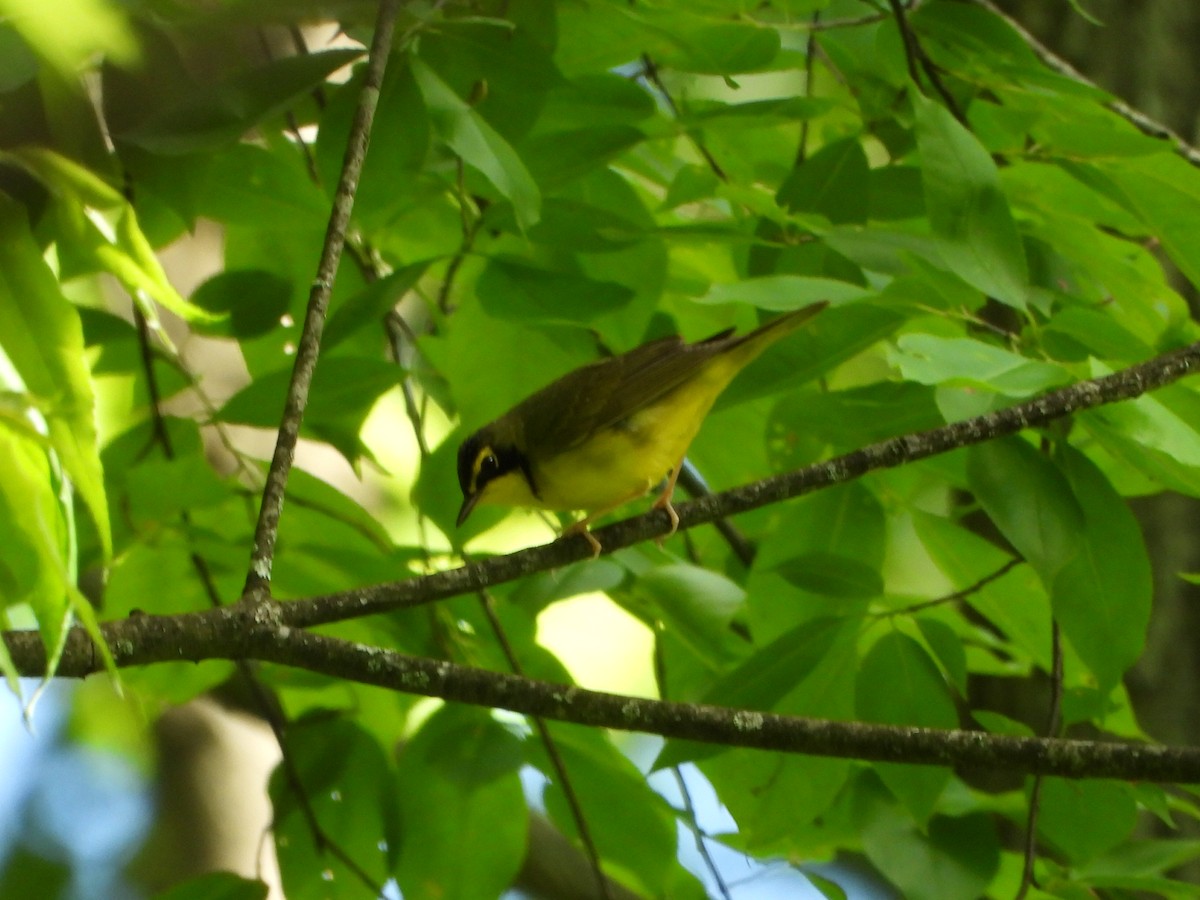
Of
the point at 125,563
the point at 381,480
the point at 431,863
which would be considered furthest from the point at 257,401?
the point at 381,480

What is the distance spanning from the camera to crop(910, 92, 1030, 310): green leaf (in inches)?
92.8

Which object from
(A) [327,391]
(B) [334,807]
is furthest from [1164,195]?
(B) [334,807]

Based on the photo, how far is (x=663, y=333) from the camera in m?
3.40

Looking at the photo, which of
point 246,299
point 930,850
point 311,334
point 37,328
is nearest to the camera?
point 37,328

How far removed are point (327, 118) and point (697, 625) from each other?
1359 millimetres

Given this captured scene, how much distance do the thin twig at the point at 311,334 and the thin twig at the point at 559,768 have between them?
67cm

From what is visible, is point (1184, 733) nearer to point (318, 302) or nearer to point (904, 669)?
point (904, 669)

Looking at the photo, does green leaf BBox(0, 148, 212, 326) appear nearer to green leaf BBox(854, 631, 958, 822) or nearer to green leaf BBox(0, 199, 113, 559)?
green leaf BBox(0, 199, 113, 559)

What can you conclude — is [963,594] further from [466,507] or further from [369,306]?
[369,306]

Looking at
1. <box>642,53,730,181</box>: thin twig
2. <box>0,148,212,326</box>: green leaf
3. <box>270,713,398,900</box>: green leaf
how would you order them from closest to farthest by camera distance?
<box>0,148,212,326</box>: green leaf → <box>270,713,398,900</box>: green leaf → <box>642,53,730,181</box>: thin twig

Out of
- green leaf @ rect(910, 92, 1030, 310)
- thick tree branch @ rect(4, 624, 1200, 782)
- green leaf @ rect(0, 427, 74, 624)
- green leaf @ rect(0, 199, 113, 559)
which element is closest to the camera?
green leaf @ rect(0, 427, 74, 624)

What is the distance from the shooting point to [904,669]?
8.61 feet

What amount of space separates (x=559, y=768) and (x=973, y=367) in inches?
52.7

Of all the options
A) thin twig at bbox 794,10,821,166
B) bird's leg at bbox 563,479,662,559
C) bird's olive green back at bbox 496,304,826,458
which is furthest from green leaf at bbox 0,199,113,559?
thin twig at bbox 794,10,821,166
